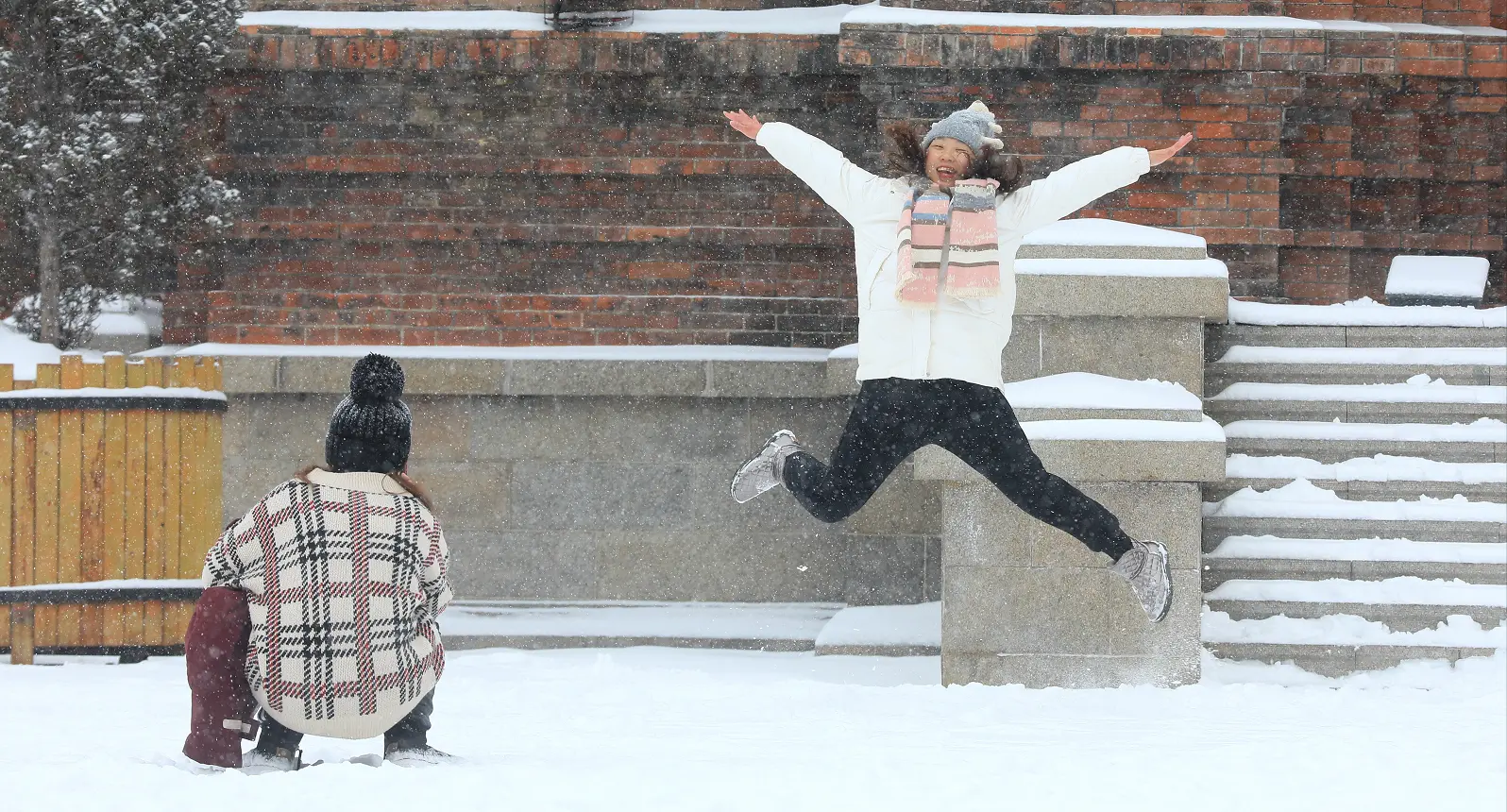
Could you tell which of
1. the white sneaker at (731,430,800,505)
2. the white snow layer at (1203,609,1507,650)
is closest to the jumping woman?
the white sneaker at (731,430,800,505)

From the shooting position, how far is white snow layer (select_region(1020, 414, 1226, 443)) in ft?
19.5

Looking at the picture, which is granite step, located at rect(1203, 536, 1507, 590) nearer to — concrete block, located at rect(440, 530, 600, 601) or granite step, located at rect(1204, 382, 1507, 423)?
granite step, located at rect(1204, 382, 1507, 423)

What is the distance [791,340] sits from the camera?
25.9 ft

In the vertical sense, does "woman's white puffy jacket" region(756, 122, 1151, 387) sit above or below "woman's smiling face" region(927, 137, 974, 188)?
below

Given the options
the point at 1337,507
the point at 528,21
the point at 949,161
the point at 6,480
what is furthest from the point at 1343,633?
the point at 6,480

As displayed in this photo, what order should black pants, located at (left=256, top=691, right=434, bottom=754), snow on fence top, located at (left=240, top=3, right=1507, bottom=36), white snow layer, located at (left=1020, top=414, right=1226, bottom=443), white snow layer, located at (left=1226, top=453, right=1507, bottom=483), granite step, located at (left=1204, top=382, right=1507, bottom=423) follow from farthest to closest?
snow on fence top, located at (left=240, top=3, right=1507, bottom=36) < granite step, located at (left=1204, top=382, right=1507, bottom=423) < white snow layer, located at (left=1226, top=453, right=1507, bottom=483) < white snow layer, located at (left=1020, top=414, right=1226, bottom=443) < black pants, located at (left=256, top=691, right=434, bottom=754)

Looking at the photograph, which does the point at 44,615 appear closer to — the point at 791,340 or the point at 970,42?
the point at 791,340

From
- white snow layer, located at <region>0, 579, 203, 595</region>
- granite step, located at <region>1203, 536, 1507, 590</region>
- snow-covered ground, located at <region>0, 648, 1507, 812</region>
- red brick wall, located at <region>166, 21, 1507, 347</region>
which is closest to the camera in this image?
snow-covered ground, located at <region>0, 648, 1507, 812</region>

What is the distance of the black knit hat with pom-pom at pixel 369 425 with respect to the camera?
409 centimetres

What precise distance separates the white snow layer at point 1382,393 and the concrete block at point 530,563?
3.06 metres

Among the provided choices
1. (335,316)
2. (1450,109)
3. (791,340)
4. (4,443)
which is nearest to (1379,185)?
(1450,109)

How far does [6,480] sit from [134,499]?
1.82 feet

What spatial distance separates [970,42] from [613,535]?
287 cm

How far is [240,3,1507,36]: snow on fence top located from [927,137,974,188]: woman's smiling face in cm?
234
